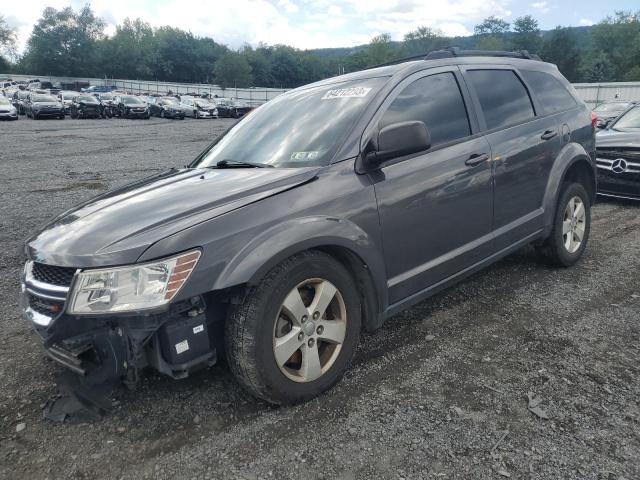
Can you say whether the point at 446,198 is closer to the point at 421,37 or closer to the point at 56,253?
the point at 56,253

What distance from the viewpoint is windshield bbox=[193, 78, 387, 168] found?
3.02 metres

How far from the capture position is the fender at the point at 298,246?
2354 millimetres

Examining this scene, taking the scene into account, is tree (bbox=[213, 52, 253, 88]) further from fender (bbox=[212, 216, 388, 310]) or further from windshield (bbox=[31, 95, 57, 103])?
fender (bbox=[212, 216, 388, 310])

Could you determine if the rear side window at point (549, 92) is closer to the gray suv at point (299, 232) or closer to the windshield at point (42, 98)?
the gray suv at point (299, 232)

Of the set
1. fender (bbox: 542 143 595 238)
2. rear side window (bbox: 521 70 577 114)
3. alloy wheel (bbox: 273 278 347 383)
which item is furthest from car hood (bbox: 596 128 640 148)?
alloy wheel (bbox: 273 278 347 383)

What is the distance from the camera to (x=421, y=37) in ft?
486

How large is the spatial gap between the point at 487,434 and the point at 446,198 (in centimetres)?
149

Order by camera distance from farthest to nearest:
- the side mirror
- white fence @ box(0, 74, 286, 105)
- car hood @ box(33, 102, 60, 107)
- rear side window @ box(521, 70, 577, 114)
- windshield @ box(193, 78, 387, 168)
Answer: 1. white fence @ box(0, 74, 286, 105)
2. car hood @ box(33, 102, 60, 107)
3. rear side window @ box(521, 70, 577, 114)
4. windshield @ box(193, 78, 387, 168)
5. the side mirror

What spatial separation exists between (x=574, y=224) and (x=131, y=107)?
31176 mm

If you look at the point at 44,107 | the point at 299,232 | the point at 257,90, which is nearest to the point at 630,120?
the point at 299,232

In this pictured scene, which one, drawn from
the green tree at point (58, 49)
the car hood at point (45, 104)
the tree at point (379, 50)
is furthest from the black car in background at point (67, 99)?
the tree at point (379, 50)

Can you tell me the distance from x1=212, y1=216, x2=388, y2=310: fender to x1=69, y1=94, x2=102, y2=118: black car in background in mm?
31763

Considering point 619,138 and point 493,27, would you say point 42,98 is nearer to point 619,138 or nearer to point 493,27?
point 619,138

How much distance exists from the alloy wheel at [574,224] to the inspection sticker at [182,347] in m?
3.56
